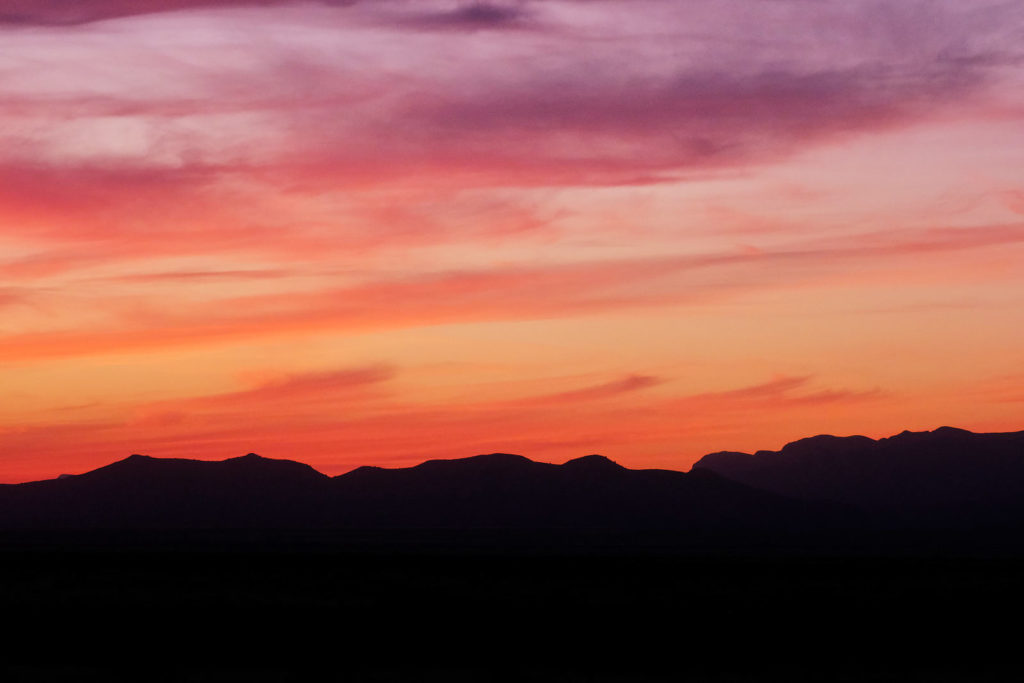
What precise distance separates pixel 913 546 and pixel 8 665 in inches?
5800

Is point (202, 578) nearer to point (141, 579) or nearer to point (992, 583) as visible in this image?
point (141, 579)

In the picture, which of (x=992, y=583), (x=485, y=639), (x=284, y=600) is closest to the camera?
(x=485, y=639)

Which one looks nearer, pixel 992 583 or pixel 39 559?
pixel 992 583

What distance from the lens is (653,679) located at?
34.1 m

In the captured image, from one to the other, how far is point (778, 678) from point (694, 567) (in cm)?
Result: 5067

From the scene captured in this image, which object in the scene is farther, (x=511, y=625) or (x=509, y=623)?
(x=509, y=623)

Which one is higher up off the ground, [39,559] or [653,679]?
[39,559]

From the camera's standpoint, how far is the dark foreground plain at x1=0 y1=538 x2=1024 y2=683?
36.0m

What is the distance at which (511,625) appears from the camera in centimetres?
4647

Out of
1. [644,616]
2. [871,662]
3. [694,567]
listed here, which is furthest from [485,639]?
[694,567]

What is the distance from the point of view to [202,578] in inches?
2908

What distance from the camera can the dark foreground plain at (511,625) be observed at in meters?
36.0

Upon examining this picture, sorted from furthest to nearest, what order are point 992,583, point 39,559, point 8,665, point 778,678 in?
point 39,559
point 992,583
point 8,665
point 778,678

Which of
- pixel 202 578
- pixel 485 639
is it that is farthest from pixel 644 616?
pixel 202 578
